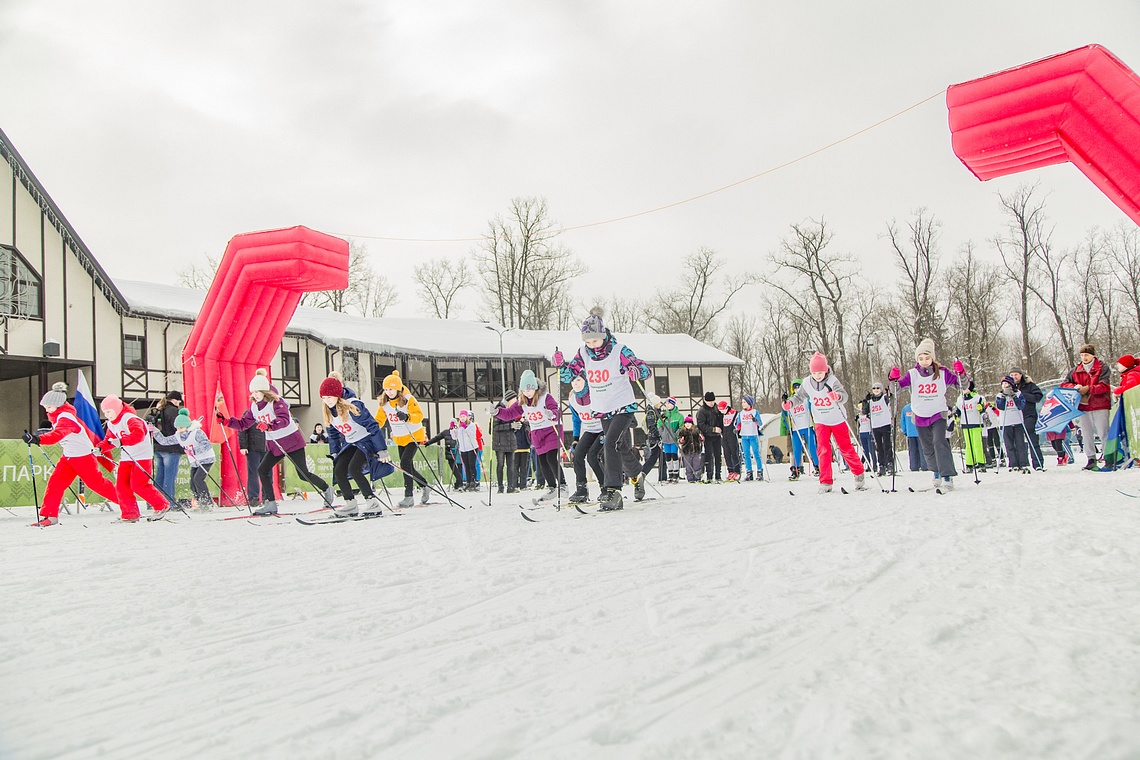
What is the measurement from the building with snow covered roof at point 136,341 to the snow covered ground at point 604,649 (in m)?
11.5

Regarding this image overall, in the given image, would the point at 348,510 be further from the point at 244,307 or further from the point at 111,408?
the point at 244,307

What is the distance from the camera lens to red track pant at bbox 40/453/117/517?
9.16 meters

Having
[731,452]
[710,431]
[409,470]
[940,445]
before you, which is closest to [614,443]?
[409,470]

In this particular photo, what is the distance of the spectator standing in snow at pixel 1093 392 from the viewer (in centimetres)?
1068

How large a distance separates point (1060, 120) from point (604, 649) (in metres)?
10.1

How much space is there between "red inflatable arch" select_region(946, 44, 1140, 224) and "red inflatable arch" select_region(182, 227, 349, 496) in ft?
36.0

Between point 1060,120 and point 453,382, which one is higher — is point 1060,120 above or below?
above

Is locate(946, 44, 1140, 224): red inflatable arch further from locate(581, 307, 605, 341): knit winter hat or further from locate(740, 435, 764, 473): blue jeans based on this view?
locate(740, 435, 764, 473): blue jeans

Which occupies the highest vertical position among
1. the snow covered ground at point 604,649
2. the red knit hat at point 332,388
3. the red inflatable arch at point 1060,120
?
the red inflatable arch at point 1060,120

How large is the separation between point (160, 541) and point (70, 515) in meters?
6.38

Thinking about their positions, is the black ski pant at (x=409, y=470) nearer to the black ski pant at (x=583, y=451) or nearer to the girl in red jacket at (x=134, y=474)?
the black ski pant at (x=583, y=451)

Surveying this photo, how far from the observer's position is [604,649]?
2521 millimetres

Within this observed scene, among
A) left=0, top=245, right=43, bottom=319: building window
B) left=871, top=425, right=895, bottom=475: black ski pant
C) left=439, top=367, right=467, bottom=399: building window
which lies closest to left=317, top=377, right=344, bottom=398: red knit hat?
left=871, top=425, right=895, bottom=475: black ski pant

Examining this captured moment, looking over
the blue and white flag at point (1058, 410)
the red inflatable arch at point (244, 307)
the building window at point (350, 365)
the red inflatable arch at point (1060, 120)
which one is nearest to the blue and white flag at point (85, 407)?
the red inflatable arch at point (244, 307)
